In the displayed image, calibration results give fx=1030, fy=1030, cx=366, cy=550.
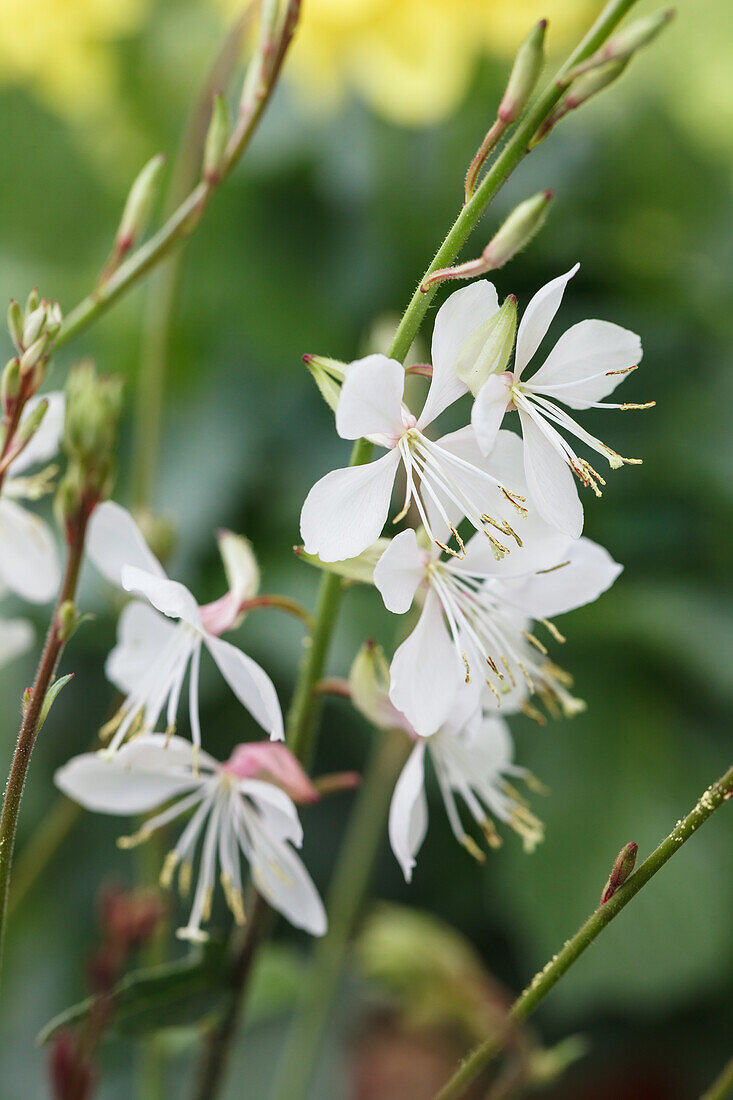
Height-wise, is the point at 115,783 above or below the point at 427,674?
below

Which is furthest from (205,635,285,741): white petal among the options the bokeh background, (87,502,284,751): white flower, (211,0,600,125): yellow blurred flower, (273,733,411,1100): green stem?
(211,0,600,125): yellow blurred flower

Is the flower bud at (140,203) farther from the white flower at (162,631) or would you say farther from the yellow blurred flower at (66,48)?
the yellow blurred flower at (66,48)

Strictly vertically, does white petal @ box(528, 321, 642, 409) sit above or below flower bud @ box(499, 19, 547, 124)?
below

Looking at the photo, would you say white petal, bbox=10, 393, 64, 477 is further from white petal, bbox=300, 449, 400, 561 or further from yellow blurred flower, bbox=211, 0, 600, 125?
yellow blurred flower, bbox=211, 0, 600, 125

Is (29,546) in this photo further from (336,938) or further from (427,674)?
(336,938)

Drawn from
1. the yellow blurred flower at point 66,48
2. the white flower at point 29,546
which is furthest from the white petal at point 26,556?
the yellow blurred flower at point 66,48

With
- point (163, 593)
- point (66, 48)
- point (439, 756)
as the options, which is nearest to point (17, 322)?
point (163, 593)
